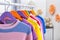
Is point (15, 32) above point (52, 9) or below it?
below

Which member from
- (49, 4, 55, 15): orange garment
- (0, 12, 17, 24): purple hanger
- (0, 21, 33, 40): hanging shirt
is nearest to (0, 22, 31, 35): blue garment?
(0, 21, 33, 40): hanging shirt

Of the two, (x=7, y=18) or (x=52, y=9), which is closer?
(x=7, y=18)

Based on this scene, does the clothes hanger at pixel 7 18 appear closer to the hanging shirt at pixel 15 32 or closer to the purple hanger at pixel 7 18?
the purple hanger at pixel 7 18

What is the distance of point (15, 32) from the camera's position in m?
0.84

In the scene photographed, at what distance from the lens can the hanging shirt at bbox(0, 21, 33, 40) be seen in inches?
32.5

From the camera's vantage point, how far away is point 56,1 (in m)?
3.32

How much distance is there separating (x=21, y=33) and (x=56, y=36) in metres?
2.61

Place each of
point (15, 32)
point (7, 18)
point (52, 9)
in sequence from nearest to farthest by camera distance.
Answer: point (15, 32) → point (7, 18) → point (52, 9)

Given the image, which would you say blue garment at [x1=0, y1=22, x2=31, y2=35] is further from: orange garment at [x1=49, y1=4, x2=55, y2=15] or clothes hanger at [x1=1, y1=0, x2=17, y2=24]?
orange garment at [x1=49, y1=4, x2=55, y2=15]

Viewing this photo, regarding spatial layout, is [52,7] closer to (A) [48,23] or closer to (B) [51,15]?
(B) [51,15]

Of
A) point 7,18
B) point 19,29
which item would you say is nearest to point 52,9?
point 7,18

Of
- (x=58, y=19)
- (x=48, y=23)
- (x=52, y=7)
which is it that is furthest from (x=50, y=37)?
(x=52, y=7)

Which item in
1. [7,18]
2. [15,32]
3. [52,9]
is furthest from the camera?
[52,9]

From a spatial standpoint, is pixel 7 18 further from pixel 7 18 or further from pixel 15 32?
pixel 15 32
